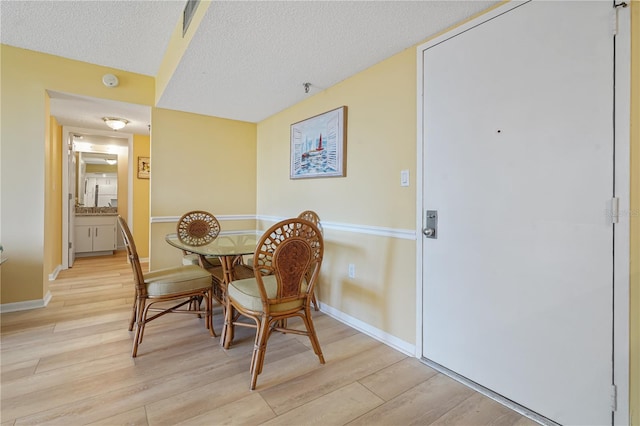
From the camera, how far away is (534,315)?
1444 millimetres

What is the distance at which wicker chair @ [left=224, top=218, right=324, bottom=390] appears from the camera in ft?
5.37

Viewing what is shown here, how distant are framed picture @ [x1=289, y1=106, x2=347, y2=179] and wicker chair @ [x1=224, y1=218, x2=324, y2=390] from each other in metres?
1.05

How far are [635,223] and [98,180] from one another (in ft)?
25.1

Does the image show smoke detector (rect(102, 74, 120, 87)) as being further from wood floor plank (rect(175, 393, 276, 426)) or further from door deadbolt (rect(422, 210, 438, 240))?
door deadbolt (rect(422, 210, 438, 240))

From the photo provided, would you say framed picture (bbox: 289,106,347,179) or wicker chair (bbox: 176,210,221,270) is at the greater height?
framed picture (bbox: 289,106,347,179)

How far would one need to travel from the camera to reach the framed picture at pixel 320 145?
2.62 meters

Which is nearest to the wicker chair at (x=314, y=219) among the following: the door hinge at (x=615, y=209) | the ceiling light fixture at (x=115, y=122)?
the door hinge at (x=615, y=209)

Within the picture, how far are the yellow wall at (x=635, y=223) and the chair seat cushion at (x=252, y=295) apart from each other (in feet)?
5.06

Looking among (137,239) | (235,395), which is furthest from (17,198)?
(235,395)

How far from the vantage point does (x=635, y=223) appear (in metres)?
1.18

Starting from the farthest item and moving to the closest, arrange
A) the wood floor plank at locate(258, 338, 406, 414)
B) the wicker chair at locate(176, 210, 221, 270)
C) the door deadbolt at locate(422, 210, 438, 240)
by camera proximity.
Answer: the wicker chair at locate(176, 210, 221, 270) < the door deadbolt at locate(422, 210, 438, 240) < the wood floor plank at locate(258, 338, 406, 414)

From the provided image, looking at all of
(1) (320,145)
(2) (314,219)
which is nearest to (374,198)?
(2) (314,219)

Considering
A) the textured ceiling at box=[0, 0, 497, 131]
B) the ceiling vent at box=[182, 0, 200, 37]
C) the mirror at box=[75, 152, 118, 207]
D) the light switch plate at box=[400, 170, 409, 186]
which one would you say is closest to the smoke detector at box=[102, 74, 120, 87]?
the textured ceiling at box=[0, 0, 497, 131]

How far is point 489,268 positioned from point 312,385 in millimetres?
1198
